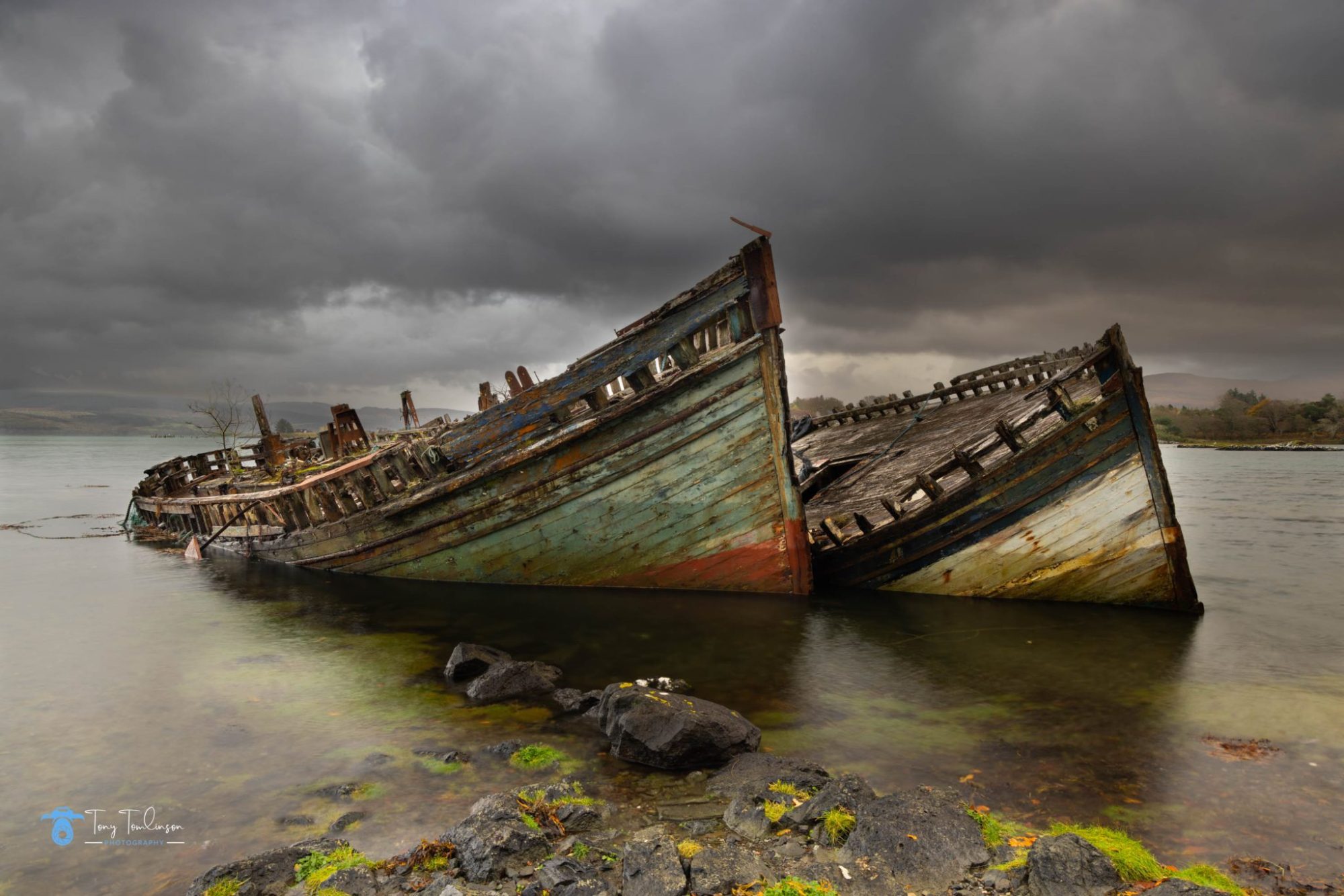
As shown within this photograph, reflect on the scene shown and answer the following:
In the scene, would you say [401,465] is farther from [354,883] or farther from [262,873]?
[354,883]

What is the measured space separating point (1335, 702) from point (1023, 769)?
13.5ft

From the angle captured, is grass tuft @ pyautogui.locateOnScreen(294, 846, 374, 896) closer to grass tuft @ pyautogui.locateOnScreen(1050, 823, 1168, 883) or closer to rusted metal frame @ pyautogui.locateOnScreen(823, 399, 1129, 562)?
grass tuft @ pyautogui.locateOnScreen(1050, 823, 1168, 883)

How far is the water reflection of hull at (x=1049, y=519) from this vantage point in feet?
30.7

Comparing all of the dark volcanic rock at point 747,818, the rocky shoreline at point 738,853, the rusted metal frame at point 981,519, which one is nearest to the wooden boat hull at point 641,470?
the rusted metal frame at point 981,519

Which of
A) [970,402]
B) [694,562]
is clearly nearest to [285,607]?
[694,562]

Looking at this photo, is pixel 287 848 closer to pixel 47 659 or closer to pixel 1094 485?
pixel 47 659

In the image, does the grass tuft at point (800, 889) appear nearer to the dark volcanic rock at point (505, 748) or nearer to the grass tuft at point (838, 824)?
the grass tuft at point (838, 824)

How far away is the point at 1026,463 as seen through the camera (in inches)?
385

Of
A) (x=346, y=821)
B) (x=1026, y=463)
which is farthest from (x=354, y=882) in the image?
(x=1026, y=463)

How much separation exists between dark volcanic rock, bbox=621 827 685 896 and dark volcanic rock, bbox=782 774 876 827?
0.85m

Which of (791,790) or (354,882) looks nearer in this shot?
(354,882)

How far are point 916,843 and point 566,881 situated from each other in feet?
6.66

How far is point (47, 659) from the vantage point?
944 cm

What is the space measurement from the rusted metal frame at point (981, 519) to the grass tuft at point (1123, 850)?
5.94 metres
